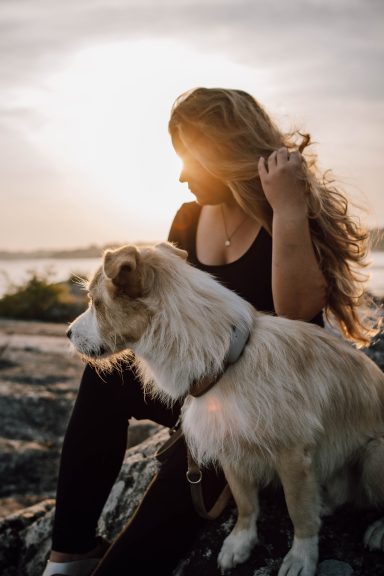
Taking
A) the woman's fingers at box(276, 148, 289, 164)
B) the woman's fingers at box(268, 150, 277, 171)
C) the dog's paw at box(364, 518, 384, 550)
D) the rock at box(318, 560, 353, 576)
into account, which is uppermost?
the woman's fingers at box(276, 148, 289, 164)

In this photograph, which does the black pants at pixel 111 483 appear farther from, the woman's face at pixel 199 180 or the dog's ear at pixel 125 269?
the woman's face at pixel 199 180

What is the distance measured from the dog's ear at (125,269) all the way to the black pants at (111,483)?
2.07ft

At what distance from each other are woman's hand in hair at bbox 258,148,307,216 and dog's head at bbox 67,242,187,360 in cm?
60

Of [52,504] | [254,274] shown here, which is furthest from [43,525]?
[254,274]

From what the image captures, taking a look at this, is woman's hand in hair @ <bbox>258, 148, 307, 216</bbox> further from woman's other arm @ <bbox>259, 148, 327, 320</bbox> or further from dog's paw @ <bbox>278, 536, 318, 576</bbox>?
dog's paw @ <bbox>278, 536, 318, 576</bbox>

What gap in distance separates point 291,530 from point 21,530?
6.45 feet

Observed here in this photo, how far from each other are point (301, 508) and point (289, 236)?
1304 mm

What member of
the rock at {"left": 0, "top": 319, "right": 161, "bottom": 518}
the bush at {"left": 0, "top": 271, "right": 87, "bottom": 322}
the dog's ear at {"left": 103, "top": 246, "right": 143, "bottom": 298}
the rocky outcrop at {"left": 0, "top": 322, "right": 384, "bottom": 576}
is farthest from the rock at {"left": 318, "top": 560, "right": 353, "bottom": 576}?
the bush at {"left": 0, "top": 271, "right": 87, "bottom": 322}

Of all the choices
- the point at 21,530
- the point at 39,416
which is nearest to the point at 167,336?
the point at 21,530

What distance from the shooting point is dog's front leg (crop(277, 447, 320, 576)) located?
224cm

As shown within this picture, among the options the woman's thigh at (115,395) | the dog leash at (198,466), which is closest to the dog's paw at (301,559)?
the dog leash at (198,466)

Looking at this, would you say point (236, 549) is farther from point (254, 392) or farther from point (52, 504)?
point (52, 504)

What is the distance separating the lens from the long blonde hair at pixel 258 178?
301 cm

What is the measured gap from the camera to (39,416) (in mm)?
5305
